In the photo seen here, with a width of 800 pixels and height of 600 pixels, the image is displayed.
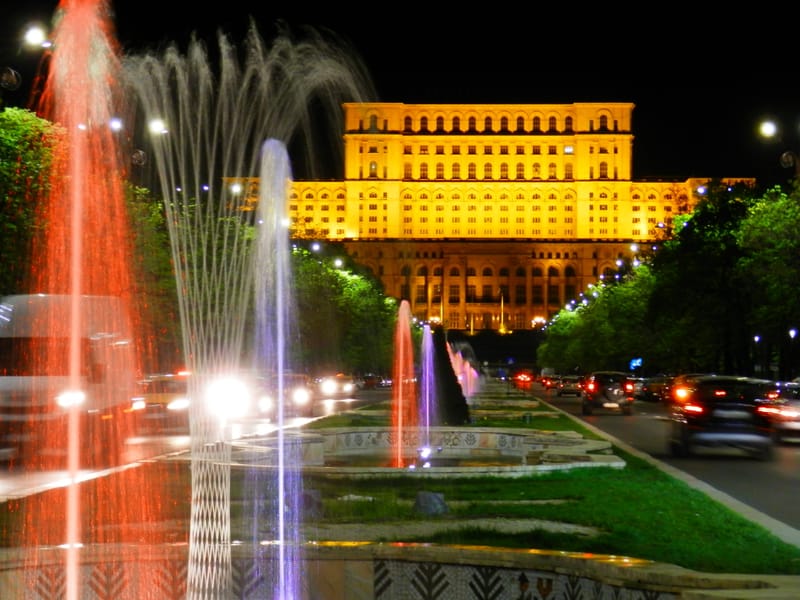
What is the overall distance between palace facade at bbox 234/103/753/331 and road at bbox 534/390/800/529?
133m

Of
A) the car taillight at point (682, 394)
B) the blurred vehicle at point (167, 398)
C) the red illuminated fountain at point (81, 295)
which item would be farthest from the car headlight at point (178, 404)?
the car taillight at point (682, 394)

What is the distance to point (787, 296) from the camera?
1750 inches

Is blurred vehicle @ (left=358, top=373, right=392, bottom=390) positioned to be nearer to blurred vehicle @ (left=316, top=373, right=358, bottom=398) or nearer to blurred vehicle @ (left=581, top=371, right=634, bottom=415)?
blurred vehicle @ (left=316, top=373, right=358, bottom=398)

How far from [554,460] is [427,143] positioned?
151 m

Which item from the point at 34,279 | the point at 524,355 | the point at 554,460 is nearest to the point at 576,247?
the point at 524,355

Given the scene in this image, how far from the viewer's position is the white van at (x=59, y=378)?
76.9ft

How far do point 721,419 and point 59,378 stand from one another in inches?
501

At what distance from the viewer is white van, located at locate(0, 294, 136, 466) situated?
23453mm

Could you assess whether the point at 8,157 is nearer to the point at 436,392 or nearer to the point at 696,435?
the point at 436,392

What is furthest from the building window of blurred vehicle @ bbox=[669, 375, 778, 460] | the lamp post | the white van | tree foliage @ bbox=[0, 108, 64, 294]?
the lamp post

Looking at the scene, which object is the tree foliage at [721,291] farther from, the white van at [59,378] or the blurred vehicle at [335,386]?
the white van at [59,378]

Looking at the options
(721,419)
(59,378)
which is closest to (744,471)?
(721,419)

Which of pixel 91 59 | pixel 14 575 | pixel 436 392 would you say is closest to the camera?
pixel 14 575

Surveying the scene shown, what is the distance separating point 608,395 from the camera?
148 feet
